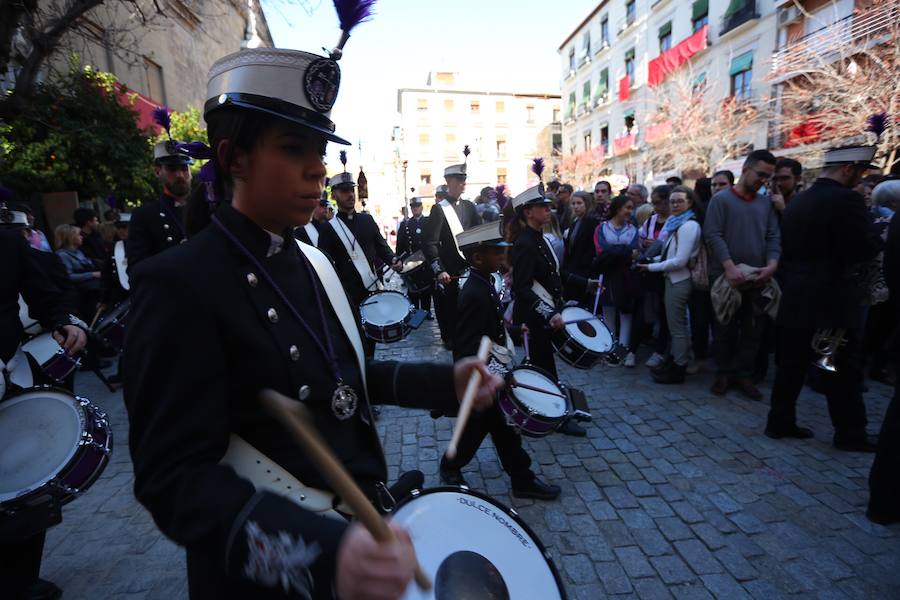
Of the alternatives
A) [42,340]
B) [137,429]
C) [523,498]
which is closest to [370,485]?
[137,429]

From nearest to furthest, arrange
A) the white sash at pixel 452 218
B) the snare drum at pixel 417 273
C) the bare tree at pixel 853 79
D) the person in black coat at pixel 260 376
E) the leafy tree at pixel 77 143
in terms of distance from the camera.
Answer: the person in black coat at pixel 260 376, the white sash at pixel 452 218, the snare drum at pixel 417 273, the leafy tree at pixel 77 143, the bare tree at pixel 853 79

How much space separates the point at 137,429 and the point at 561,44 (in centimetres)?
4923

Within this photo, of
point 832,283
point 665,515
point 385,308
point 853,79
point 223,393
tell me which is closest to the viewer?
point 223,393

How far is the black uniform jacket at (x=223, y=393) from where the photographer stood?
0.93 metres

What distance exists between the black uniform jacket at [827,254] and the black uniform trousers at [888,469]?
0.98m

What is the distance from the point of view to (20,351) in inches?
117

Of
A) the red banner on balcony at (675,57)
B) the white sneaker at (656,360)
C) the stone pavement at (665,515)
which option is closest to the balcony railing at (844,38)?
the red banner on balcony at (675,57)

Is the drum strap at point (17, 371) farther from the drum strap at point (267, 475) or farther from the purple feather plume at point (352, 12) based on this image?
the purple feather plume at point (352, 12)

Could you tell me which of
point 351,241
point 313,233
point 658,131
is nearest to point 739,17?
point 658,131

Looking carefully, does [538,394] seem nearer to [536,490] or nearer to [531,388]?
[531,388]

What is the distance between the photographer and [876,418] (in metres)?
4.63

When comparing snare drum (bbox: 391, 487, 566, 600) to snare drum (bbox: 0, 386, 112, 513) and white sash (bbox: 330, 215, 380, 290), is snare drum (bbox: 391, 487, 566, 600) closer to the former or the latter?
snare drum (bbox: 0, 386, 112, 513)

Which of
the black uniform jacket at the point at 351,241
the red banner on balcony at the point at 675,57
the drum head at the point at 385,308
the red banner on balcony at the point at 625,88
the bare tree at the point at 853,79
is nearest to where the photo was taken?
the drum head at the point at 385,308

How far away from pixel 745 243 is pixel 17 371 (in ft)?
20.5
